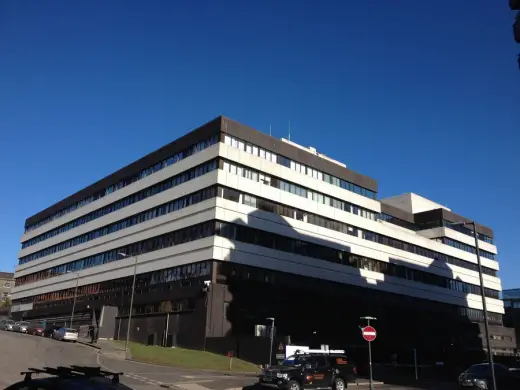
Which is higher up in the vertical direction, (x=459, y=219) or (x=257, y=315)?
(x=459, y=219)

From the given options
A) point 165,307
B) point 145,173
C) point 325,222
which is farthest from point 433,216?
point 165,307

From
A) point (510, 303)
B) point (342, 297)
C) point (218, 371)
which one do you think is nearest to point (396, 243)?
point (342, 297)

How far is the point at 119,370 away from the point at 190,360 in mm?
10085

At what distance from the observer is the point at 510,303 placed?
128 metres

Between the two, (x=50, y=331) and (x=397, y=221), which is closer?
(x=50, y=331)

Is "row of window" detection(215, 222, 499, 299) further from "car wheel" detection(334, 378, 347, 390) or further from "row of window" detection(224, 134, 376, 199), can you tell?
"car wheel" detection(334, 378, 347, 390)

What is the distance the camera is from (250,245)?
5575cm

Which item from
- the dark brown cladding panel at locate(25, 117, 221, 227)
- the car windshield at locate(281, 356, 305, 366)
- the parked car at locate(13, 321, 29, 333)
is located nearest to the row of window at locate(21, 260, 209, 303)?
the parked car at locate(13, 321, 29, 333)

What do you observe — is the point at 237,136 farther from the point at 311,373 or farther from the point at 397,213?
the point at 397,213

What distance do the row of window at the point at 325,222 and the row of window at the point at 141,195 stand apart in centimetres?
477

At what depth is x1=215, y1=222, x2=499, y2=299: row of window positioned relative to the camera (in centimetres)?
5509

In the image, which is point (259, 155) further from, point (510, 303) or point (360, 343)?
point (510, 303)

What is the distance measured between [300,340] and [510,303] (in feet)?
313

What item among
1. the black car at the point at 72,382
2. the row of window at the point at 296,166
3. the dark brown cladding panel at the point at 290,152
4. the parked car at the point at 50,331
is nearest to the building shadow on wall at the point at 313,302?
the row of window at the point at 296,166
